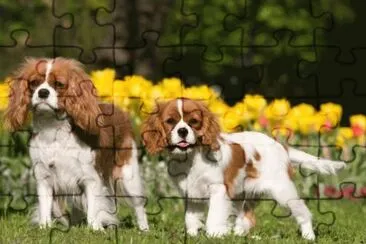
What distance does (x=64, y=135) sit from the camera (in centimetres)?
918

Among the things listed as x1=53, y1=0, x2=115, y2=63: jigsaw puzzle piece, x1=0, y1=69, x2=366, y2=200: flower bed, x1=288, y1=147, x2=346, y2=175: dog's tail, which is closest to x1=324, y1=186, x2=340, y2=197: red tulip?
x1=0, y1=69, x2=366, y2=200: flower bed

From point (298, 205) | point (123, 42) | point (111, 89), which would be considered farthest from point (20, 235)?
point (123, 42)

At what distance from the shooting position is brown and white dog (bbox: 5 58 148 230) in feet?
29.6

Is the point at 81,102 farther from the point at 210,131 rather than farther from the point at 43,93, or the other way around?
the point at 210,131

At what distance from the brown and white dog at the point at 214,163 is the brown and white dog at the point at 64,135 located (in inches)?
17.3

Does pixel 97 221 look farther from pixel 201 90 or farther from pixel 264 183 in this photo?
pixel 201 90

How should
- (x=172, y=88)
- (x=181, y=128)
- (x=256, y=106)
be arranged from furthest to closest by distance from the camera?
1. (x=256, y=106)
2. (x=172, y=88)
3. (x=181, y=128)

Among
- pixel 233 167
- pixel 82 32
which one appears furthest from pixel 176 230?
pixel 82 32

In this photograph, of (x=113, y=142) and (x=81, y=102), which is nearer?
(x=81, y=102)

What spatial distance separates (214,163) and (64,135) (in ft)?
3.71

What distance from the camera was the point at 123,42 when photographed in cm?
1492

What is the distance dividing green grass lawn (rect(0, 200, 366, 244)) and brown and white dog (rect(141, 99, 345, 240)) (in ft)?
0.83

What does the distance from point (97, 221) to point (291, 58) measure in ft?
24.0

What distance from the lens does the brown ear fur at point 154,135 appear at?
9.06 meters
